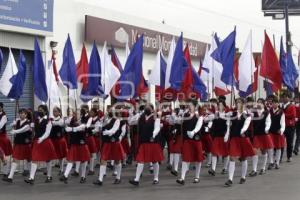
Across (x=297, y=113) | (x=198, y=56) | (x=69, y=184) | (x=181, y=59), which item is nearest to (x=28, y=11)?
(x=181, y=59)

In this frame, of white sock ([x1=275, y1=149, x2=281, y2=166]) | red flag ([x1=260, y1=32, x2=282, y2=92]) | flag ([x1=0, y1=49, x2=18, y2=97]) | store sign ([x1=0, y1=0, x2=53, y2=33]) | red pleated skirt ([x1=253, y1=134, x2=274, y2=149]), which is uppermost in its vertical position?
store sign ([x1=0, y1=0, x2=53, y2=33])

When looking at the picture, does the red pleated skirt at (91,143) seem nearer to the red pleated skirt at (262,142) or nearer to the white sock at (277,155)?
the red pleated skirt at (262,142)

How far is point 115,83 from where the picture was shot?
44.9 ft

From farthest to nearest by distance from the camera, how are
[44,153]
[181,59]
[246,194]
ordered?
[181,59] < [44,153] < [246,194]

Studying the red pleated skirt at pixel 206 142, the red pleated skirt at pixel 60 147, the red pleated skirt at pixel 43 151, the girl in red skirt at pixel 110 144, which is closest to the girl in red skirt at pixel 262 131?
the red pleated skirt at pixel 206 142

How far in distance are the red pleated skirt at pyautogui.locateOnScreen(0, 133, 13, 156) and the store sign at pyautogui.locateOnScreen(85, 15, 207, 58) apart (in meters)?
7.25

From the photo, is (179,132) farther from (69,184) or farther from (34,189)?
(34,189)

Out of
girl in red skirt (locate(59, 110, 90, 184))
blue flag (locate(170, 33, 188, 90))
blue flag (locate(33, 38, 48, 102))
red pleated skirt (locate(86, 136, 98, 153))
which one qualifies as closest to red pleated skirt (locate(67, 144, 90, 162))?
girl in red skirt (locate(59, 110, 90, 184))

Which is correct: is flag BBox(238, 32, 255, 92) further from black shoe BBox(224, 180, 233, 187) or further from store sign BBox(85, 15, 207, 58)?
store sign BBox(85, 15, 207, 58)

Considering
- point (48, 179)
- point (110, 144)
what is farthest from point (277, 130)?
point (48, 179)

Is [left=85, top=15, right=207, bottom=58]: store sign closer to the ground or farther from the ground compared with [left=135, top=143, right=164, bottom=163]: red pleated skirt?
farther from the ground

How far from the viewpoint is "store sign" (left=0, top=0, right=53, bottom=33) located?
623 inches

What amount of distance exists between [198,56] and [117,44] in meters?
9.56

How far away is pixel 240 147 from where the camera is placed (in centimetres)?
1160
